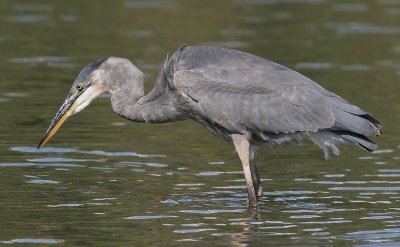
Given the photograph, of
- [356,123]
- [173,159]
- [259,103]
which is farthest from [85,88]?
[356,123]

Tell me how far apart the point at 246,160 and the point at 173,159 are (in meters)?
2.43

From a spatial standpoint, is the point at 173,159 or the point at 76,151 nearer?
the point at 173,159

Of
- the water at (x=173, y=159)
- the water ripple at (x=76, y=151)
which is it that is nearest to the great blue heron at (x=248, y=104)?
the water at (x=173, y=159)

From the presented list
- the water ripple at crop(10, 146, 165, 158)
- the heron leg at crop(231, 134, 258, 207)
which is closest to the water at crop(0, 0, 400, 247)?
the water ripple at crop(10, 146, 165, 158)

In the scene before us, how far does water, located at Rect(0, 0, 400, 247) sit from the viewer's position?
11594 millimetres

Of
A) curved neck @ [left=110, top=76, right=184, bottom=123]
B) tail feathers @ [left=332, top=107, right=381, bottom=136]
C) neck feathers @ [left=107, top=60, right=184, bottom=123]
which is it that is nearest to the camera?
tail feathers @ [left=332, top=107, right=381, bottom=136]

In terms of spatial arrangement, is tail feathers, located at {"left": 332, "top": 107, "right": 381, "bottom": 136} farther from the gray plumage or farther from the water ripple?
the water ripple

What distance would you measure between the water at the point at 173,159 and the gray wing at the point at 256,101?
35.5 inches

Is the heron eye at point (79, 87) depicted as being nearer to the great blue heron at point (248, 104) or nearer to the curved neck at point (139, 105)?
the great blue heron at point (248, 104)

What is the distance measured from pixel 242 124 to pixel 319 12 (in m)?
16.2

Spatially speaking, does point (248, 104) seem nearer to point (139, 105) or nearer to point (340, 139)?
point (340, 139)

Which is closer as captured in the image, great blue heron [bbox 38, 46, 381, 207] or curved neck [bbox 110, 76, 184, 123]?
great blue heron [bbox 38, 46, 381, 207]

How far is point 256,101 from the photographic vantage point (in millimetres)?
12867

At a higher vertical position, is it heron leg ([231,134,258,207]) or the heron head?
the heron head
